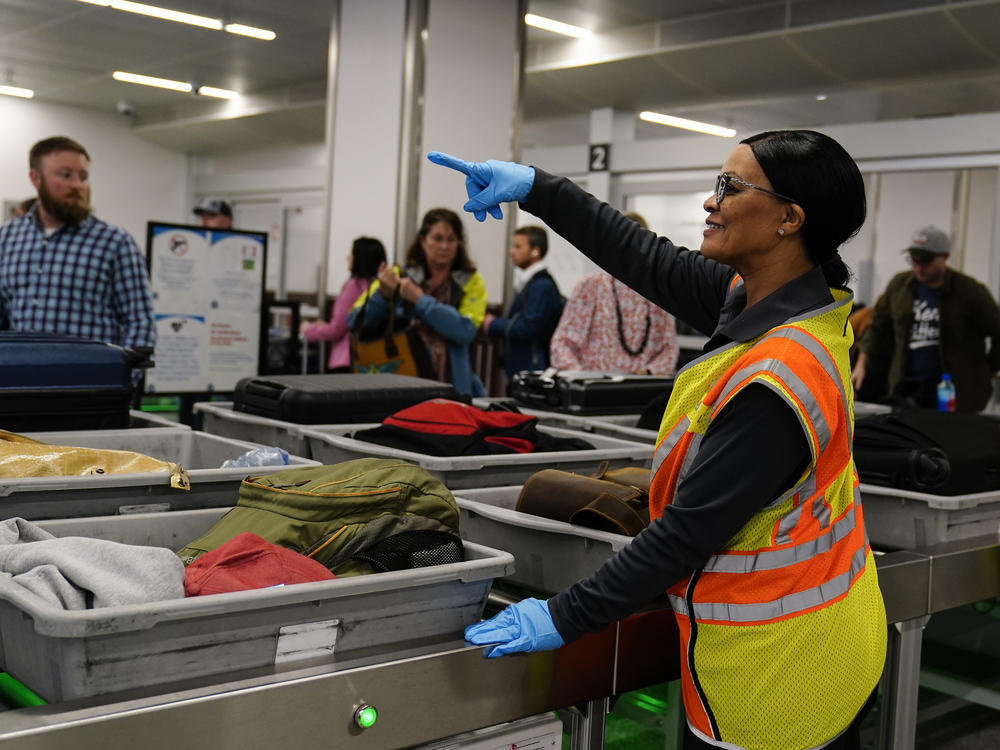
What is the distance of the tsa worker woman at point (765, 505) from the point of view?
1.15m

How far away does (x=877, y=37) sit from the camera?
667 cm

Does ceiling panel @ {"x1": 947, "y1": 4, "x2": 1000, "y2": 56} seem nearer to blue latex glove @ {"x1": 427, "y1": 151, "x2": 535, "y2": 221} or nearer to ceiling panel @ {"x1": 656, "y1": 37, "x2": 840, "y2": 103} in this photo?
ceiling panel @ {"x1": 656, "y1": 37, "x2": 840, "y2": 103}

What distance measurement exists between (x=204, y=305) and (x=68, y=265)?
2345 mm

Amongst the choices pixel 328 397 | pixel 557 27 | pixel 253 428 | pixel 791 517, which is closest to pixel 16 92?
pixel 557 27

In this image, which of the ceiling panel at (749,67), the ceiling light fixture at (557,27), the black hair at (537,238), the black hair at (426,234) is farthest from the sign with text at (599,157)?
the black hair at (426,234)

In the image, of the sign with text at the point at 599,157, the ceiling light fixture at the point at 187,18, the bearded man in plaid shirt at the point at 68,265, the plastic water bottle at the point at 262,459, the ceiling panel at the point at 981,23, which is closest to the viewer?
the plastic water bottle at the point at 262,459

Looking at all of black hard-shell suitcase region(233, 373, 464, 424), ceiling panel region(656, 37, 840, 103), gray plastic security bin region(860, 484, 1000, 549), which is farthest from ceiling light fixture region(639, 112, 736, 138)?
gray plastic security bin region(860, 484, 1000, 549)

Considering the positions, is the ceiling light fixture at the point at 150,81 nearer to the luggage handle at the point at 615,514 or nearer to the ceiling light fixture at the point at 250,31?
the ceiling light fixture at the point at 250,31

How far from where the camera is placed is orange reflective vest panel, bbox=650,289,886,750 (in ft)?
3.93

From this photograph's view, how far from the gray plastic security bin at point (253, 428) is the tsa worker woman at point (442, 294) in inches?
42.1

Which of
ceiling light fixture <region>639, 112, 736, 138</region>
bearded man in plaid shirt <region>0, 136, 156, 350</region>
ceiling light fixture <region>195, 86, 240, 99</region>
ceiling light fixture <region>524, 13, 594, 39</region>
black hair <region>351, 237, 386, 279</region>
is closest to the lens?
bearded man in plaid shirt <region>0, 136, 156, 350</region>

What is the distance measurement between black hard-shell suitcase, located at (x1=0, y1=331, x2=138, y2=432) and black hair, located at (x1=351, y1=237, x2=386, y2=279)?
2.64 metres

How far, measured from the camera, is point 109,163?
1277 cm

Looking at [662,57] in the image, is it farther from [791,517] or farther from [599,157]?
[791,517]
